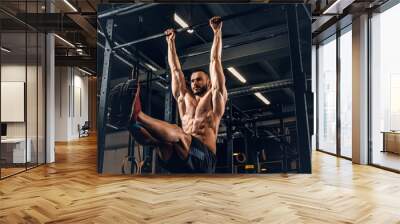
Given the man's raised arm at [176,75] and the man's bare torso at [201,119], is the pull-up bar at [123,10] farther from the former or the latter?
the man's bare torso at [201,119]

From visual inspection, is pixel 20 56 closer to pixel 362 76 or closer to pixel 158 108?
pixel 158 108

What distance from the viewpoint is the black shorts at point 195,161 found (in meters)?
6.48

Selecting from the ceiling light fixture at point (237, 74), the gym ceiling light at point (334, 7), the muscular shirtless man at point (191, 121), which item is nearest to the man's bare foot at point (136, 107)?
the muscular shirtless man at point (191, 121)

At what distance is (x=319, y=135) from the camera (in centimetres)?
1141

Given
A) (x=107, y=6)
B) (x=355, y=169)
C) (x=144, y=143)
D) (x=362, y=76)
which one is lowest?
(x=355, y=169)

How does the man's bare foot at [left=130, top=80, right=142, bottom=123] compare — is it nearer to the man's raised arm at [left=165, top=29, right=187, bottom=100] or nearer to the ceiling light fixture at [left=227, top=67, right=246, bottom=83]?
the man's raised arm at [left=165, top=29, right=187, bottom=100]

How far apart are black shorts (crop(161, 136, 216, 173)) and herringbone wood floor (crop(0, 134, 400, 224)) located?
17cm

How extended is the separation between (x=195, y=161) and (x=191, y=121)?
0.73 meters

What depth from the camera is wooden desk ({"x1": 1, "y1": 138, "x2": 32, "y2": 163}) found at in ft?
23.9

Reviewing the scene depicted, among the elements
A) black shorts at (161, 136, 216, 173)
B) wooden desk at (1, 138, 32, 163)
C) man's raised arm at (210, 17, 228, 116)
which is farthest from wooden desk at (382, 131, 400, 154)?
wooden desk at (1, 138, 32, 163)

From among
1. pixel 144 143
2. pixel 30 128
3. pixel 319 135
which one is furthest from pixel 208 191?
pixel 319 135

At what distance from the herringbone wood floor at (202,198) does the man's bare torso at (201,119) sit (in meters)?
0.76

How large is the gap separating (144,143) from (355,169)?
4.30m

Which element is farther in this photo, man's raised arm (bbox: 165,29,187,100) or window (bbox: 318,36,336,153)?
window (bbox: 318,36,336,153)
